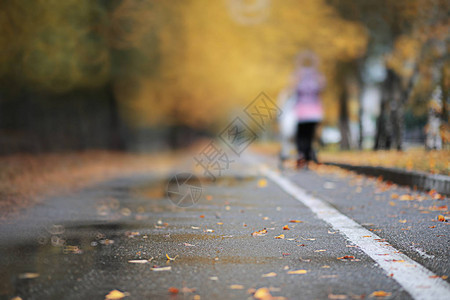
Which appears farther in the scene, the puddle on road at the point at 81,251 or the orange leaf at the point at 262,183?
the orange leaf at the point at 262,183

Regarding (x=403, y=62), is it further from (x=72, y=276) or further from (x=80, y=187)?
(x=72, y=276)

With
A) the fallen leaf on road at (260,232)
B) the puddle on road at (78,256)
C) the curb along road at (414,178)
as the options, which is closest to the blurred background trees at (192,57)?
the curb along road at (414,178)

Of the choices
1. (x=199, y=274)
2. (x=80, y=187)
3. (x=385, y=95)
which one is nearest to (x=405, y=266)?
(x=199, y=274)

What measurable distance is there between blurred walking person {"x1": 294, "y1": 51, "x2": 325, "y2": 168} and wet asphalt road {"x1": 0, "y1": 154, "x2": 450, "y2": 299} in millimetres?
5478

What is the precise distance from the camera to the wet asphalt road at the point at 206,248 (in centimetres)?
384

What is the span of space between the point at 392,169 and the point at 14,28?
41.8 feet

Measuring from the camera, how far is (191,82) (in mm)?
37062

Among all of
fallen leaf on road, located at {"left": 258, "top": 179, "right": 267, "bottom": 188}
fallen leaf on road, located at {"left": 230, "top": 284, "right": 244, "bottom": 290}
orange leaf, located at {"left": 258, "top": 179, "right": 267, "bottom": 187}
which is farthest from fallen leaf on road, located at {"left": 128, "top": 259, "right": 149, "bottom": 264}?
orange leaf, located at {"left": 258, "top": 179, "right": 267, "bottom": 187}

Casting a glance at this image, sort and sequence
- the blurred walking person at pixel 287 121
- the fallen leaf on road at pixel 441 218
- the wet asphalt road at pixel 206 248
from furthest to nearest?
the blurred walking person at pixel 287 121, the fallen leaf on road at pixel 441 218, the wet asphalt road at pixel 206 248

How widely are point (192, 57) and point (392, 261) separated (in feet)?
102

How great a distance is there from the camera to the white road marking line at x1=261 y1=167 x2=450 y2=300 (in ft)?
12.2

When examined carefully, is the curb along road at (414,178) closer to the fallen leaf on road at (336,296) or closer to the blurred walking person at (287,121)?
the blurred walking person at (287,121)

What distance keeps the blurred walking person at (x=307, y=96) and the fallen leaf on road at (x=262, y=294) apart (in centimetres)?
1083

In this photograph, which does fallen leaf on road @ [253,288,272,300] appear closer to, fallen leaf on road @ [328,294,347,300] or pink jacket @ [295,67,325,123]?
fallen leaf on road @ [328,294,347,300]
